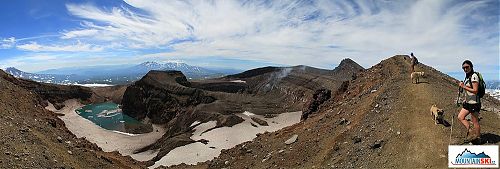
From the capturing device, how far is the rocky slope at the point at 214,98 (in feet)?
259

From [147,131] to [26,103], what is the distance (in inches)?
2070

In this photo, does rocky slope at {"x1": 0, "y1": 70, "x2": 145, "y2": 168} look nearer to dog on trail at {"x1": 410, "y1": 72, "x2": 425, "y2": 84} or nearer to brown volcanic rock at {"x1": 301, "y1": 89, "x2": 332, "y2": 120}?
dog on trail at {"x1": 410, "y1": 72, "x2": 425, "y2": 84}

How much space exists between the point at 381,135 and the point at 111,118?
107211 mm

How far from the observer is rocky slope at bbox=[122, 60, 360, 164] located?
78.9m

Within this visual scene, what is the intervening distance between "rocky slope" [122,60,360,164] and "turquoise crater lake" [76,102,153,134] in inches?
156

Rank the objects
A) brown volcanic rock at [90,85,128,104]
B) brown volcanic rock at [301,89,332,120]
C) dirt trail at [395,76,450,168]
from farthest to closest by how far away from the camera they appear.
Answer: brown volcanic rock at [90,85,128,104], brown volcanic rock at [301,89,332,120], dirt trail at [395,76,450,168]

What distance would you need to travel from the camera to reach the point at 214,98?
95.8m

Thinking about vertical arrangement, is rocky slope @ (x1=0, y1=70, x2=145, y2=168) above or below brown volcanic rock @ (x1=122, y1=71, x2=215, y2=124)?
above

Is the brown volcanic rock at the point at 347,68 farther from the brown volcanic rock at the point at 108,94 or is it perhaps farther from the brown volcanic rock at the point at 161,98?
the brown volcanic rock at the point at 108,94

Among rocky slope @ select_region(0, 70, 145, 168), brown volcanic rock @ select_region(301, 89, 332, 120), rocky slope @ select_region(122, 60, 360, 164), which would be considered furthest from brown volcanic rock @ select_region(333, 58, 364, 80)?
rocky slope @ select_region(0, 70, 145, 168)

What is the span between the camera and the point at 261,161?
81.4ft

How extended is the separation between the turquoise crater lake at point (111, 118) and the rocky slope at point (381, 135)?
68.2 metres

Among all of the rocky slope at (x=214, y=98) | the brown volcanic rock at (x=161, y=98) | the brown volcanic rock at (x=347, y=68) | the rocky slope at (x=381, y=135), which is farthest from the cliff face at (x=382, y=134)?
the brown volcanic rock at (x=347, y=68)

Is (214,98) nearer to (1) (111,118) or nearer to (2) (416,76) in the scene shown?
(1) (111,118)
